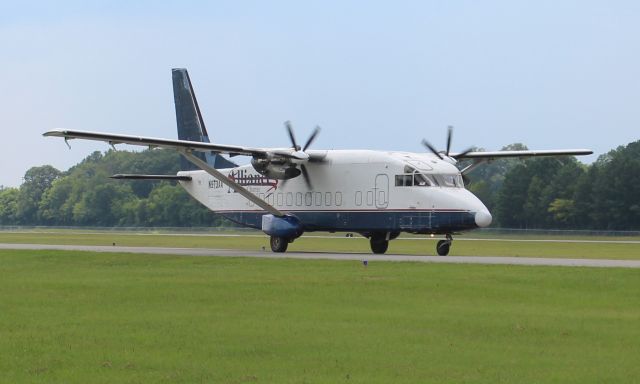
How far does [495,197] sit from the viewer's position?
120 m

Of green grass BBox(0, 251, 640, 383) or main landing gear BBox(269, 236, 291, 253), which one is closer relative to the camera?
green grass BBox(0, 251, 640, 383)

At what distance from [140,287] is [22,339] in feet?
28.0

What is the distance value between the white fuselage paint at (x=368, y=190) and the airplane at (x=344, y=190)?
0.04m

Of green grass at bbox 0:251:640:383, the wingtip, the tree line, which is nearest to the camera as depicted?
green grass at bbox 0:251:640:383

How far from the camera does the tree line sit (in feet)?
343

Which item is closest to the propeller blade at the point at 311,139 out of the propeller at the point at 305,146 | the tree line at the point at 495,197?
the propeller at the point at 305,146

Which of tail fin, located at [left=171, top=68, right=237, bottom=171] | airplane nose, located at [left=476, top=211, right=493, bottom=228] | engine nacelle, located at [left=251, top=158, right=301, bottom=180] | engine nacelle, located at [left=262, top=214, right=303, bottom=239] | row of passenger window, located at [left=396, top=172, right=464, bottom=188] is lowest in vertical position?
engine nacelle, located at [left=262, top=214, right=303, bottom=239]

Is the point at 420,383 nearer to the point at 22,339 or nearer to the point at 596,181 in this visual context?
the point at 22,339

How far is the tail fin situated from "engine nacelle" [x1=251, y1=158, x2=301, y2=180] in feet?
28.1

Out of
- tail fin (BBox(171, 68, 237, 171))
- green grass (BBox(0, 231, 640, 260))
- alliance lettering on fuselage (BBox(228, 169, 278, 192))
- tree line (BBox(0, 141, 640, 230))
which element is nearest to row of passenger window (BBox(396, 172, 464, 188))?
green grass (BBox(0, 231, 640, 260))

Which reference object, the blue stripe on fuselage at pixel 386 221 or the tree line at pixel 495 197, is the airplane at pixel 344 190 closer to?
the blue stripe on fuselage at pixel 386 221

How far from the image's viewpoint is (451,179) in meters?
42.4

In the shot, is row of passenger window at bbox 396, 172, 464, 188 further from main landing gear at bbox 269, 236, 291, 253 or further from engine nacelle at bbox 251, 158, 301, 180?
main landing gear at bbox 269, 236, 291, 253

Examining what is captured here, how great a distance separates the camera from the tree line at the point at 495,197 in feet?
A: 343
